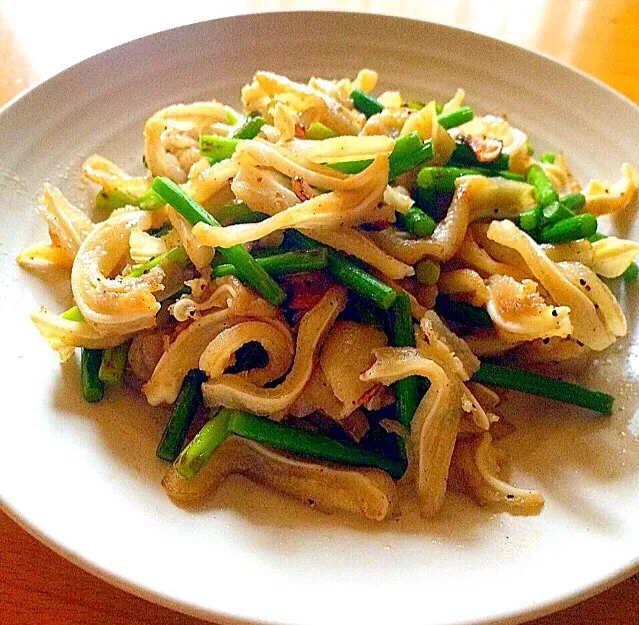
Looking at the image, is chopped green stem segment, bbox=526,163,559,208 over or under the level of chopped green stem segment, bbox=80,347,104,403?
over

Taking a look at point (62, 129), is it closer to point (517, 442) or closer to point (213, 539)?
point (213, 539)

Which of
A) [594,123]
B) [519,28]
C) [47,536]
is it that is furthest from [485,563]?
[519,28]

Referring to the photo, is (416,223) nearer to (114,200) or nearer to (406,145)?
(406,145)

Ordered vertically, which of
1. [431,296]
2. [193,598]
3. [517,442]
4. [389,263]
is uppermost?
[389,263]

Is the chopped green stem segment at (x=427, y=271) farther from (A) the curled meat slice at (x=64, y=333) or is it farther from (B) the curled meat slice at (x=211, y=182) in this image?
(A) the curled meat slice at (x=64, y=333)

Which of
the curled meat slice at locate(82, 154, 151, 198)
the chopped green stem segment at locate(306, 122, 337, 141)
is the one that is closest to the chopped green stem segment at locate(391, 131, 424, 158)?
the chopped green stem segment at locate(306, 122, 337, 141)

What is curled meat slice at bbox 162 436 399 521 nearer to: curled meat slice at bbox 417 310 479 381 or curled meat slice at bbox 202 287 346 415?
curled meat slice at bbox 202 287 346 415
